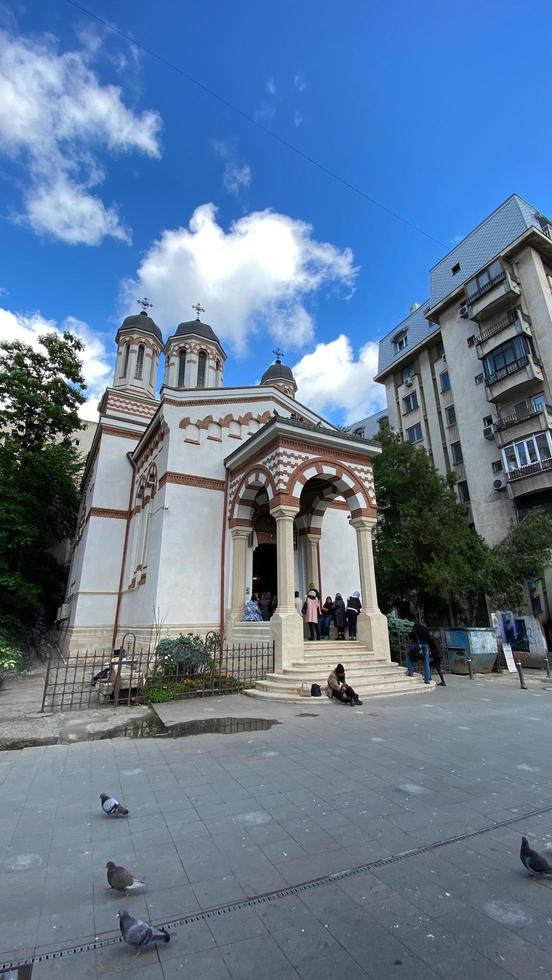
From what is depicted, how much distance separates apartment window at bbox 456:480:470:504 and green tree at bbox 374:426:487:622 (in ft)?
17.0

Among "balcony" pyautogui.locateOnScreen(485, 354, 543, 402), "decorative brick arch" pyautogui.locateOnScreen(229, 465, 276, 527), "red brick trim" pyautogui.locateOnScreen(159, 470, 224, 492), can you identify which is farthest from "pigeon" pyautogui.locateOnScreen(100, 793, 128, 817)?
"balcony" pyautogui.locateOnScreen(485, 354, 543, 402)

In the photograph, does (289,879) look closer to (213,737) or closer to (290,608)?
(213,737)

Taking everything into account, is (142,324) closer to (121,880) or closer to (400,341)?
(400,341)

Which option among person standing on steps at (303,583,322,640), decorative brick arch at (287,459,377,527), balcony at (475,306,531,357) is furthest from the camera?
balcony at (475,306,531,357)

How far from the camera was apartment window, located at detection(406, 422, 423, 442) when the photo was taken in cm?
2781

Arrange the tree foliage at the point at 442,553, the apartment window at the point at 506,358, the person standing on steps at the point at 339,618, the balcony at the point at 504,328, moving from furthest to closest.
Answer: the balcony at the point at 504,328, the apartment window at the point at 506,358, the tree foliage at the point at 442,553, the person standing on steps at the point at 339,618

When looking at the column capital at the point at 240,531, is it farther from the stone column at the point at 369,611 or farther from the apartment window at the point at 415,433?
the apartment window at the point at 415,433

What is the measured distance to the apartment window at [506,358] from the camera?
71.0 feet

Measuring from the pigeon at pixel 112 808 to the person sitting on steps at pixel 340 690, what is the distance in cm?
548

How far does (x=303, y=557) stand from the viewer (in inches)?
609

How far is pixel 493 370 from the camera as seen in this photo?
2306 centimetres

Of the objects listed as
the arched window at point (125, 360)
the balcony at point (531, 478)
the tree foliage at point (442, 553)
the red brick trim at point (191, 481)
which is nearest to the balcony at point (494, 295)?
the balcony at point (531, 478)

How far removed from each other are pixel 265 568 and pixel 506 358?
1673 cm

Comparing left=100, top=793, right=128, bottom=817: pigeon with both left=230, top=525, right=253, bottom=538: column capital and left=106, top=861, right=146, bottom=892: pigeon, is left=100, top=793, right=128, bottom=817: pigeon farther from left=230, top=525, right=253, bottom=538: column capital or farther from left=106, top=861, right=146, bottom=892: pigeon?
left=230, top=525, right=253, bottom=538: column capital
